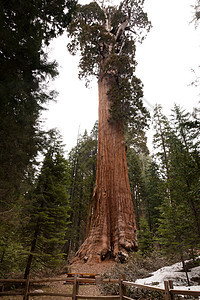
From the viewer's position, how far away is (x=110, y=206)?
29.2ft

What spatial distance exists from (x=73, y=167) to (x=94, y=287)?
1359 cm

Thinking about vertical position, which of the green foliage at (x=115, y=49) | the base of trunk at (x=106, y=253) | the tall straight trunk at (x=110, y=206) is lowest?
the base of trunk at (x=106, y=253)

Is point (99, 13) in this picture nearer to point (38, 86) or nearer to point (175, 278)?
point (38, 86)

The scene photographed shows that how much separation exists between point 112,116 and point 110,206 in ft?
16.3

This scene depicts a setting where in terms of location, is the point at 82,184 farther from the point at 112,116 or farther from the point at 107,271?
the point at 107,271

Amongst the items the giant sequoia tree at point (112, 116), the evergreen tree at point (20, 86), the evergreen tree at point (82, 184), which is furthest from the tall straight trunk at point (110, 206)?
the evergreen tree at point (82, 184)

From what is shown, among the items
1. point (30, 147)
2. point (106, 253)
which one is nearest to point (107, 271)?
point (106, 253)

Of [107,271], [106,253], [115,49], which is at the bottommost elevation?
[107,271]

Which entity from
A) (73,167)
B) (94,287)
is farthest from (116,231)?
(73,167)

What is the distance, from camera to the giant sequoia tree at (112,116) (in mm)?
8148

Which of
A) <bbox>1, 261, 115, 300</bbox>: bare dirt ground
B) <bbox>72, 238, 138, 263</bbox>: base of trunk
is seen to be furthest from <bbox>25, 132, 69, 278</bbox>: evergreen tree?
<bbox>72, 238, 138, 263</bbox>: base of trunk

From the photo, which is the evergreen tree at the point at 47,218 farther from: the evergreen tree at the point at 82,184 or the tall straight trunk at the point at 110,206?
the evergreen tree at the point at 82,184

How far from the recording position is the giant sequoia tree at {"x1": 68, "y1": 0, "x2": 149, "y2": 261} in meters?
8.15

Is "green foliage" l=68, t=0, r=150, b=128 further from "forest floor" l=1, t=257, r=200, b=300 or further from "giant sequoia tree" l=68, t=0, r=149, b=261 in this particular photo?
"forest floor" l=1, t=257, r=200, b=300
